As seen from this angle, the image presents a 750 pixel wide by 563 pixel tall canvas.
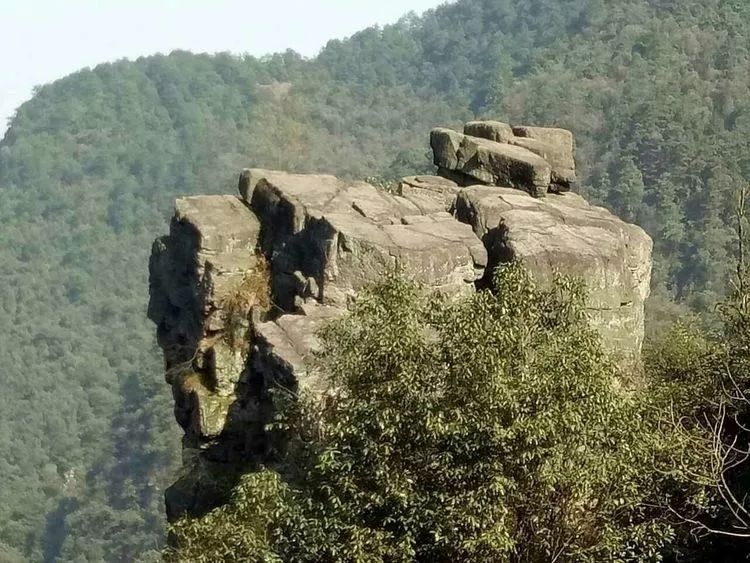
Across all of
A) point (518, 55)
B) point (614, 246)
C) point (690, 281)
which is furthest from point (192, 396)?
point (518, 55)

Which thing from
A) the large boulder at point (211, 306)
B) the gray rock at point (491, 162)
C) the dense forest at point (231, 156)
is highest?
the gray rock at point (491, 162)

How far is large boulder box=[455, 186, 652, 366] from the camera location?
1294cm

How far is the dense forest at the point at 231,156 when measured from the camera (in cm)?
5997

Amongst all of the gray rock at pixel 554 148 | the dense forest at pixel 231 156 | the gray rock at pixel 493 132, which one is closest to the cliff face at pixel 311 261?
the gray rock at pixel 554 148

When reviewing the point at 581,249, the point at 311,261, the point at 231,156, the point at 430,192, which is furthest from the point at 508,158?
the point at 231,156

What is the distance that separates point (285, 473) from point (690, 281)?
44034 millimetres

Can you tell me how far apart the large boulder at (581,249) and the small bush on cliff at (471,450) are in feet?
7.86

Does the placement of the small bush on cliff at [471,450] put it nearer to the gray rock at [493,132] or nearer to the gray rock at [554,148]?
the gray rock at [554,148]

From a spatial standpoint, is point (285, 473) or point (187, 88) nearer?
point (285, 473)

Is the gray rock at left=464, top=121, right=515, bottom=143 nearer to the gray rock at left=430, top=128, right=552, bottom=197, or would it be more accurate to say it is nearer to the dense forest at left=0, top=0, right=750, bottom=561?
the gray rock at left=430, top=128, right=552, bottom=197

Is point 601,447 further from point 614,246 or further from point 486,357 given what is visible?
point 614,246

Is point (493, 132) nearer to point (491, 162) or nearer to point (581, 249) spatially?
point (491, 162)

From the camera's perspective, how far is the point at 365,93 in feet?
390

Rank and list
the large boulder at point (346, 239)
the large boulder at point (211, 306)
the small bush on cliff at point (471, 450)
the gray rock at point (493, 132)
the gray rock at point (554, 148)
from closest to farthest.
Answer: the small bush on cliff at point (471, 450)
the large boulder at point (346, 239)
the large boulder at point (211, 306)
the gray rock at point (554, 148)
the gray rock at point (493, 132)
